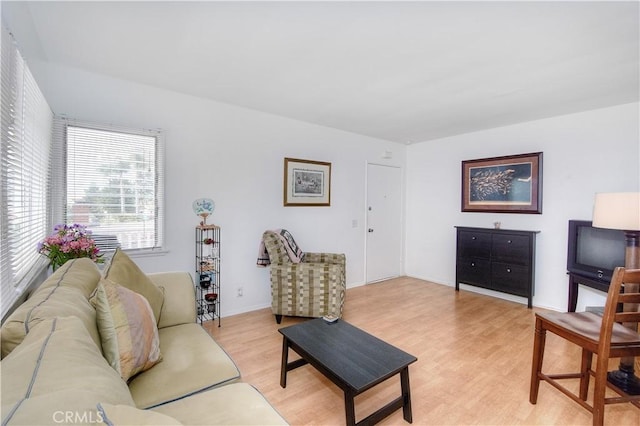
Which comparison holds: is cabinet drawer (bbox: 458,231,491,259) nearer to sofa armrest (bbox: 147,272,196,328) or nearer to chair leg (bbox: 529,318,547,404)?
chair leg (bbox: 529,318,547,404)

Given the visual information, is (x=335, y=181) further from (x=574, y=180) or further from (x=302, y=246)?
(x=574, y=180)

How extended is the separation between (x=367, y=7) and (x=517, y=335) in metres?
3.12

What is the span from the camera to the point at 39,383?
606 mm

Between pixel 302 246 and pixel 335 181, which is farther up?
pixel 335 181

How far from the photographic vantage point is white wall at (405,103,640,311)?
322 cm

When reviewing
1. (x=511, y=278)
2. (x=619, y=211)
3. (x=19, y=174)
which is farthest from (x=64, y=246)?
(x=511, y=278)

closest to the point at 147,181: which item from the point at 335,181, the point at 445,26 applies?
the point at 335,181

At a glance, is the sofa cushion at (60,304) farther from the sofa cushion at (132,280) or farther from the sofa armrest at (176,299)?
the sofa armrest at (176,299)

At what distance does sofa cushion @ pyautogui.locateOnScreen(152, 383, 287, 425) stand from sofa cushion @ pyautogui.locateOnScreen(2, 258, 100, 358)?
42cm

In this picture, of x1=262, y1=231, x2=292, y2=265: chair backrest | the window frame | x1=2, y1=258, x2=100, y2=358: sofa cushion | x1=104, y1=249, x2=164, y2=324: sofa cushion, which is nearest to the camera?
x1=2, y1=258, x2=100, y2=358: sofa cushion

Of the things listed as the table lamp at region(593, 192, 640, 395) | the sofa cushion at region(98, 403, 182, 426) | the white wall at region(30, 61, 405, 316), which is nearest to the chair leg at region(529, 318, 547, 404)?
the table lamp at region(593, 192, 640, 395)

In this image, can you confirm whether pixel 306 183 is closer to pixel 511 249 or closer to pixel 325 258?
pixel 325 258

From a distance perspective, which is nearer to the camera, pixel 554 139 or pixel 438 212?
pixel 554 139

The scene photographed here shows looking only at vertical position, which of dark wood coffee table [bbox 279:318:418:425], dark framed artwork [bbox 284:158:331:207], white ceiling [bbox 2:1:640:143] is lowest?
dark wood coffee table [bbox 279:318:418:425]
